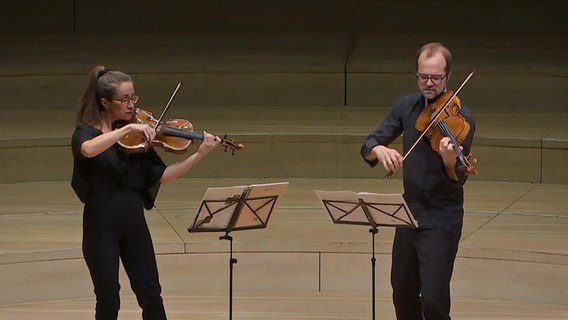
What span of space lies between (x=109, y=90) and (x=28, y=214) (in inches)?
73.3

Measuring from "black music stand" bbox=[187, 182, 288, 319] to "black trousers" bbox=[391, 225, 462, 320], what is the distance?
1.31 feet

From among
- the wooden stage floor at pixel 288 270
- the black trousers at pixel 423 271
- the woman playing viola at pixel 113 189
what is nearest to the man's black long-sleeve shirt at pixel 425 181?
the black trousers at pixel 423 271

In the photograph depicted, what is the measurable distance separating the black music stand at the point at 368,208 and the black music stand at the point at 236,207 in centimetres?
16

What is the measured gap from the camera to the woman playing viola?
3582 millimetres

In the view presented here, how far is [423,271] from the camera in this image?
143 inches

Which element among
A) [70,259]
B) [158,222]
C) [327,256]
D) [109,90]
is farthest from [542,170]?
[109,90]

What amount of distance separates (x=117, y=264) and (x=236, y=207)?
0.39 metres

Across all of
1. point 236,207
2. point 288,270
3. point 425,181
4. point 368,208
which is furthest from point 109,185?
point 288,270

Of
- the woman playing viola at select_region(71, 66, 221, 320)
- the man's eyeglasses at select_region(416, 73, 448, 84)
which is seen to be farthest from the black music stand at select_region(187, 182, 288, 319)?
the man's eyeglasses at select_region(416, 73, 448, 84)

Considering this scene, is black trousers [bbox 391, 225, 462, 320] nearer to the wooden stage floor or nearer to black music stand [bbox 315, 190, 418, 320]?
black music stand [bbox 315, 190, 418, 320]

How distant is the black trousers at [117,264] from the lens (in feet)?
11.9

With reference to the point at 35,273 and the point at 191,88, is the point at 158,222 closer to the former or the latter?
the point at 35,273

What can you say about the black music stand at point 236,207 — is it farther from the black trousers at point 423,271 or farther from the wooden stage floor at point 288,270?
the wooden stage floor at point 288,270

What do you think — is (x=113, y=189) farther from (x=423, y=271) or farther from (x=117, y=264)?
(x=423, y=271)
